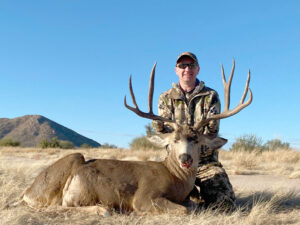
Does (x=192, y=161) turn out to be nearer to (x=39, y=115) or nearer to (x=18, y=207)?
(x=18, y=207)

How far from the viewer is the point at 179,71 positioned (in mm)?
6605

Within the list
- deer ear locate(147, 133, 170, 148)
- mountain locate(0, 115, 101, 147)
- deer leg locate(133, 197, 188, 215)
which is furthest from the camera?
mountain locate(0, 115, 101, 147)

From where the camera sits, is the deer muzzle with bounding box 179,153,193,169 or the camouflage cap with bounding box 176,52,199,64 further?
the camouflage cap with bounding box 176,52,199,64

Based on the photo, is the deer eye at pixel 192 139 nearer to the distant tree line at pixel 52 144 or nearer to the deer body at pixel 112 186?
the deer body at pixel 112 186

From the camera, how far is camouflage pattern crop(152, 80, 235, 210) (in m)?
5.83

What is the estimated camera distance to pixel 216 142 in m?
5.47

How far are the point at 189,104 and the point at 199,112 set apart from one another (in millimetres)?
244

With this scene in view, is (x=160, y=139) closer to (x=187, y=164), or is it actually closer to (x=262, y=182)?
(x=187, y=164)

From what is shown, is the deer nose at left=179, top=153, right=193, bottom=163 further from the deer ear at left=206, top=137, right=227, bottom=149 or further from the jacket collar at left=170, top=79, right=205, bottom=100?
the jacket collar at left=170, top=79, right=205, bottom=100

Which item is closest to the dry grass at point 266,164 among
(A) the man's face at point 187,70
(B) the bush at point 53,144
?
(A) the man's face at point 187,70

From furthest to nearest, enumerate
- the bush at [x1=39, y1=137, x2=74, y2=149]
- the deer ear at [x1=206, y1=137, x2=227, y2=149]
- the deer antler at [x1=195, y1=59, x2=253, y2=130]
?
the bush at [x1=39, y1=137, x2=74, y2=149] < the deer ear at [x1=206, y1=137, x2=227, y2=149] < the deer antler at [x1=195, y1=59, x2=253, y2=130]

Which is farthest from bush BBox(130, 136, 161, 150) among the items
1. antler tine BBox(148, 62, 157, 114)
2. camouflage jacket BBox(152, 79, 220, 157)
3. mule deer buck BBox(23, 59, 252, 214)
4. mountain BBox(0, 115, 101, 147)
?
mountain BBox(0, 115, 101, 147)

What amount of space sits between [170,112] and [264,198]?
2.34m

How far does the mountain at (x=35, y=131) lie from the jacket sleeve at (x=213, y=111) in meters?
60.4
